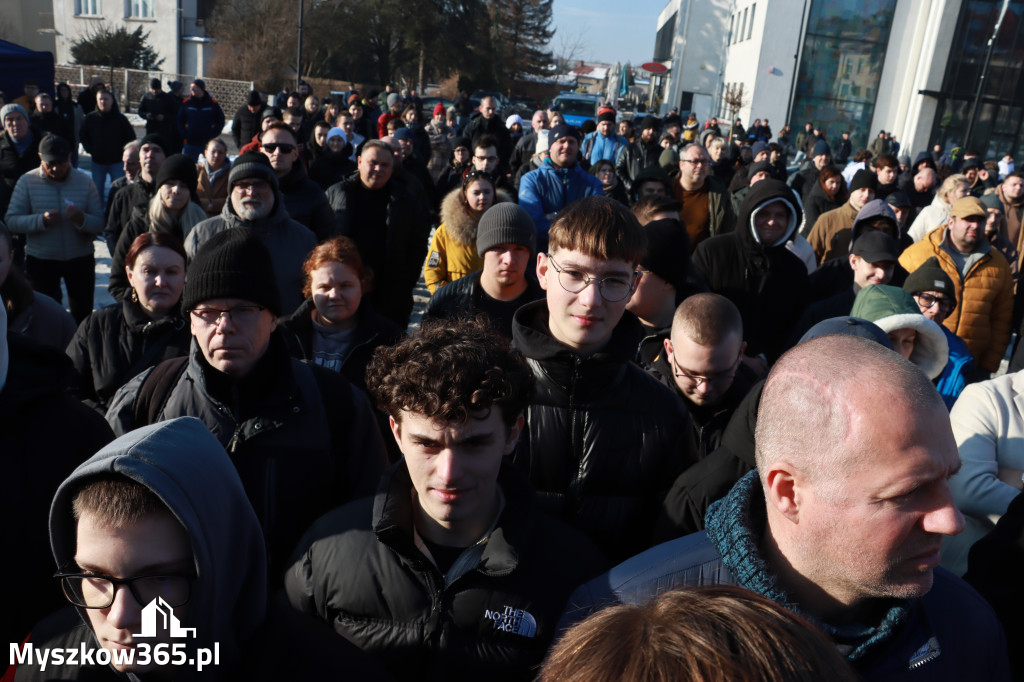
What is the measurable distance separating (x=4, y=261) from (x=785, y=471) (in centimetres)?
392

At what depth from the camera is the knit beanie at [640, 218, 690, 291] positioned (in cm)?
410

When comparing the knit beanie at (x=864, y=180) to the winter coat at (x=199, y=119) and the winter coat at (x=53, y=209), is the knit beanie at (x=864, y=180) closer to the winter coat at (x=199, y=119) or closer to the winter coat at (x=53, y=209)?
the winter coat at (x=53, y=209)

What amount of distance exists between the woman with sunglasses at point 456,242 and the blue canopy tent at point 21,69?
13.8 meters

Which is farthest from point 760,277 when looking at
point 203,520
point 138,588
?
point 138,588

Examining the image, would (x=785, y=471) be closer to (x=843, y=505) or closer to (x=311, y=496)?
(x=843, y=505)

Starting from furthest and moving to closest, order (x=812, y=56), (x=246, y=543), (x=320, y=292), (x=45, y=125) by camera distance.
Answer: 1. (x=812, y=56)
2. (x=45, y=125)
3. (x=320, y=292)
4. (x=246, y=543)

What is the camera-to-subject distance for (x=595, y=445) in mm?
2496

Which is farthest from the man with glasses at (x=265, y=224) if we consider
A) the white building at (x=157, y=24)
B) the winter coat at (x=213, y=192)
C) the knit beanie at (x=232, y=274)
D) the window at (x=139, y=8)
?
the window at (x=139, y=8)

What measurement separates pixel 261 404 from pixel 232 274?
20.4 inches

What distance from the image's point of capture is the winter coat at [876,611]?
1.61 meters

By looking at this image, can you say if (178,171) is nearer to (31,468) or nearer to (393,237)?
(393,237)

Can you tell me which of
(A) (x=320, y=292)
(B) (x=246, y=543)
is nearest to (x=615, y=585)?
(B) (x=246, y=543)

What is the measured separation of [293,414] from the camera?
2.65 m

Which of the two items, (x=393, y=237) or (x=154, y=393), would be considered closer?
(x=154, y=393)
